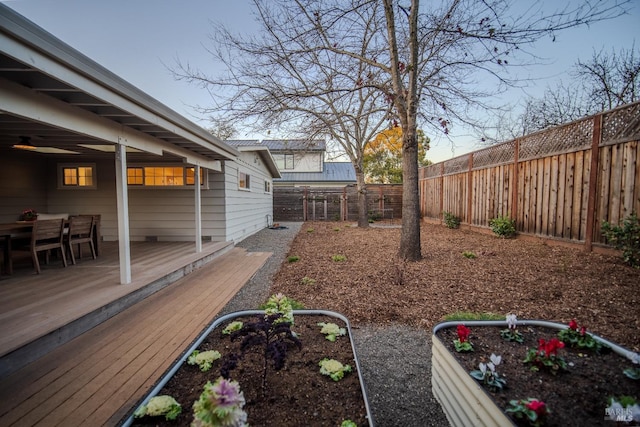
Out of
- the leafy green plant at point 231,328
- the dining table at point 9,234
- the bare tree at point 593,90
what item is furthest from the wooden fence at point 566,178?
the dining table at point 9,234

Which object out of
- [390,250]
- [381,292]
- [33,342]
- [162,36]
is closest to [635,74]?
[390,250]

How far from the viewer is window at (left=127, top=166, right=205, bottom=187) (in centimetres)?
721

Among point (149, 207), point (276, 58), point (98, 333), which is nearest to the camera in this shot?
point (98, 333)

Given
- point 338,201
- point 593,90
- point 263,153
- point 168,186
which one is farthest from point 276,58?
point 593,90

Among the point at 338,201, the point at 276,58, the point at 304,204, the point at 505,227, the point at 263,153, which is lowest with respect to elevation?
the point at 505,227

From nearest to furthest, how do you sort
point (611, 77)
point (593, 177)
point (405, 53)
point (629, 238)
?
point (629, 238) < point (593, 177) < point (405, 53) < point (611, 77)

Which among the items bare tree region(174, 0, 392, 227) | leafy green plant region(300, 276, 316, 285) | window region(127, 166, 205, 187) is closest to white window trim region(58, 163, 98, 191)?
window region(127, 166, 205, 187)

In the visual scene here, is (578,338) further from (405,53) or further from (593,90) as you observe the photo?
(593,90)

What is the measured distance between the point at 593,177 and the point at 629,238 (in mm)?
1261

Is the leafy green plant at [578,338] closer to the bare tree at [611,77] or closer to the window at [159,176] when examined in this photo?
the window at [159,176]

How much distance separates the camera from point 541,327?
2.06m

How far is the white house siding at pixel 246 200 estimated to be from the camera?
25.3 feet

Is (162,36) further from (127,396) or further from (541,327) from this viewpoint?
(541,327)

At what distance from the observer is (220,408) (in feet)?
3.14
